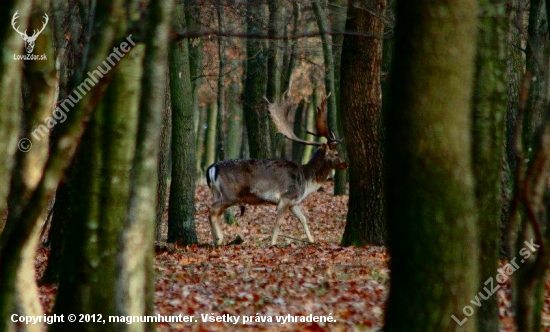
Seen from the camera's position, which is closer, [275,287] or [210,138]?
[275,287]

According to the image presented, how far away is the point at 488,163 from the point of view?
7238 millimetres

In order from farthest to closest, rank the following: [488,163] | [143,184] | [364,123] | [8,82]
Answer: [364,123]
[488,163]
[8,82]
[143,184]

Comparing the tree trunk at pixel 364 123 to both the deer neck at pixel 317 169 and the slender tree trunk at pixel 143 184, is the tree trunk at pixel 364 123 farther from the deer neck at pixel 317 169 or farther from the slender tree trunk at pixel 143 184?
the slender tree trunk at pixel 143 184

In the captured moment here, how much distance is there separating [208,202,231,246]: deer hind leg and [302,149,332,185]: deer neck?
185 cm

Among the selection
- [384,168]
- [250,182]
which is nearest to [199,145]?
[250,182]

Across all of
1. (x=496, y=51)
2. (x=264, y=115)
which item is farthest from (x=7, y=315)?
(x=264, y=115)

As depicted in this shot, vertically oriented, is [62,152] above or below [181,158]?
above

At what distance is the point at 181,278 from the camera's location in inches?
453

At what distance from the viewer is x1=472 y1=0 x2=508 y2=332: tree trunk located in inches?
284

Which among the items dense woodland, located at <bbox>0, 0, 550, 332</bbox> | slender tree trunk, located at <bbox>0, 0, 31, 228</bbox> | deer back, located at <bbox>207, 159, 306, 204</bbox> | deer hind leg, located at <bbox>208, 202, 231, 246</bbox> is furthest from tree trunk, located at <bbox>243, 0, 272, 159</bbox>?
slender tree trunk, located at <bbox>0, 0, 31, 228</bbox>

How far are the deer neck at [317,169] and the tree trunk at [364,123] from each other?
3.61 metres

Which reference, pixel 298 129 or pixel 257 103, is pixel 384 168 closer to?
pixel 257 103

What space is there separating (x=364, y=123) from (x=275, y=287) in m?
4.27

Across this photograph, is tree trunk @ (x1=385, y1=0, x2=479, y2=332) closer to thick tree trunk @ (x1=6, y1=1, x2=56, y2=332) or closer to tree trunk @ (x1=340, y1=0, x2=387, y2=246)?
thick tree trunk @ (x1=6, y1=1, x2=56, y2=332)
